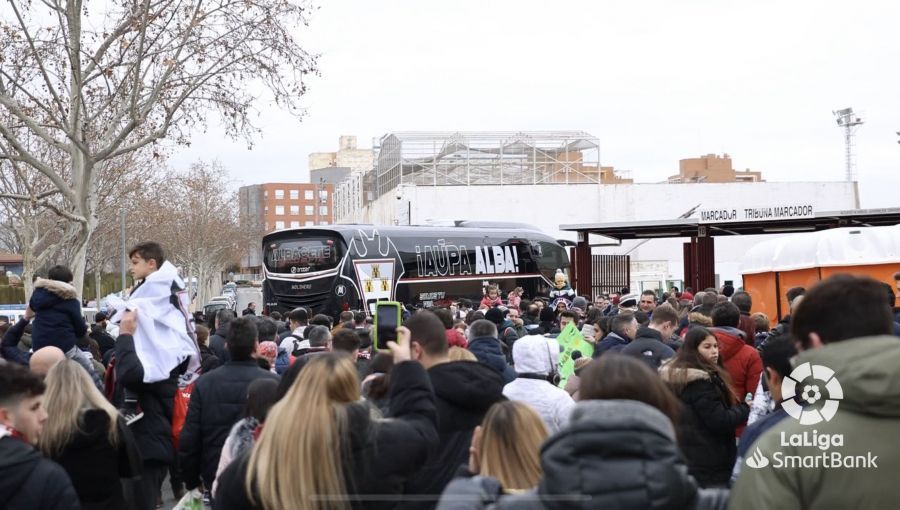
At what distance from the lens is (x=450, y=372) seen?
4988 mm

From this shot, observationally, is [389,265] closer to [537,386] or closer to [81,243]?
[81,243]

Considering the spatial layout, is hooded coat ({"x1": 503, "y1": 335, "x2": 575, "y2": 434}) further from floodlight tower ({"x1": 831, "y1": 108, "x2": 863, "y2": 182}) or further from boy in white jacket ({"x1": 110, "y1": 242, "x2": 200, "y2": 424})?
floodlight tower ({"x1": 831, "y1": 108, "x2": 863, "y2": 182})

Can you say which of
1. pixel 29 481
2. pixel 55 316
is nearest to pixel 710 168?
pixel 55 316

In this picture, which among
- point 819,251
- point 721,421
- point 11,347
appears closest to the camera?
point 721,421

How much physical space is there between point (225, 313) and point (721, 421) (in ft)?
29.2

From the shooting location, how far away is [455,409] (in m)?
5.04

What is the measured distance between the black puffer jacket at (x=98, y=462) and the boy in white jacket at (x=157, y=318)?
1.32 metres

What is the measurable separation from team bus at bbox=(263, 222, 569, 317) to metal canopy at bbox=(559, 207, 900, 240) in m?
4.00

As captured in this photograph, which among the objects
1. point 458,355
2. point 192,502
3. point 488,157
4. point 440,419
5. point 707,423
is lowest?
point 192,502

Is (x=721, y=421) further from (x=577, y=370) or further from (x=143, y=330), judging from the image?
(x=143, y=330)

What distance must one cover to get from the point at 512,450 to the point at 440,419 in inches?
52.8

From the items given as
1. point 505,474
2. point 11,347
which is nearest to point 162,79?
point 11,347

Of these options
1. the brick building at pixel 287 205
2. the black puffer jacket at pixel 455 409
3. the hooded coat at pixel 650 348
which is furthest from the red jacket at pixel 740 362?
the brick building at pixel 287 205

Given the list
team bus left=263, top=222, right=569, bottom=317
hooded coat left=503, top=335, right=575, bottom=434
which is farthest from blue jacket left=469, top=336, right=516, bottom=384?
team bus left=263, top=222, right=569, bottom=317
